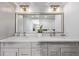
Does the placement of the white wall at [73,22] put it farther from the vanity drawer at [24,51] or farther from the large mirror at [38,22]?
the vanity drawer at [24,51]

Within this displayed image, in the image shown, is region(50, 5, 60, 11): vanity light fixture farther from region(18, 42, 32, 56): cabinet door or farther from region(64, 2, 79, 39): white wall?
region(18, 42, 32, 56): cabinet door

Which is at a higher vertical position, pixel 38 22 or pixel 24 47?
pixel 38 22

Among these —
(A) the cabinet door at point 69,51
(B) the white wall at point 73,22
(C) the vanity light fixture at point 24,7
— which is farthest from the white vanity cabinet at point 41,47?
(C) the vanity light fixture at point 24,7

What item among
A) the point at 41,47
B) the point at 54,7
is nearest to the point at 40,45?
the point at 41,47

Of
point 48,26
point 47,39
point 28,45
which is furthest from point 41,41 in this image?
point 48,26

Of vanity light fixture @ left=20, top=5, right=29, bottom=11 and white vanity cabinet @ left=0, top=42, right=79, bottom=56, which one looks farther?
vanity light fixture @ left=20, top=5, right=29, bottom=11

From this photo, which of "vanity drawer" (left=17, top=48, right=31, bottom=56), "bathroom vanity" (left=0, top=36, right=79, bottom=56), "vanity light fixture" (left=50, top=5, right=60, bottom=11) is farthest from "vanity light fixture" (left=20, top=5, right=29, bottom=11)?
"vanity drawer" (left=17, top=48, right=31, bottom=56)

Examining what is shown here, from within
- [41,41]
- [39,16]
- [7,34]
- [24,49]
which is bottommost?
[24,49]

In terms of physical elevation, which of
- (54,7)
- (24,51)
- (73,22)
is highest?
(54,7)

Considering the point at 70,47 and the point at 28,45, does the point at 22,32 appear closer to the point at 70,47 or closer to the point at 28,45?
the point at 28,45

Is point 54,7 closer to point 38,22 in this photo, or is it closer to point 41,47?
point 38,22

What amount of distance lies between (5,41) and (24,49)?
32 centimetres

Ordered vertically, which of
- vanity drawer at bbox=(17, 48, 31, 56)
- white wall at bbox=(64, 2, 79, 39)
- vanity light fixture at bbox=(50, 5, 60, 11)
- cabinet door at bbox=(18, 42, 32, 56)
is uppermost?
vanity light fixture at bbox=(50, 5, 60, 11)

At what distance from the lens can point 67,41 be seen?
1668mm
